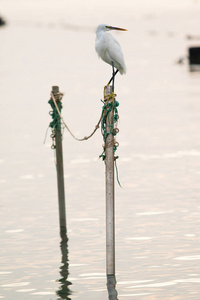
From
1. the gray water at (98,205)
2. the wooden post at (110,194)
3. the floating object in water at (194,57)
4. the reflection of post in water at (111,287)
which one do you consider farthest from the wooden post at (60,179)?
the floating object in water at (194,57)

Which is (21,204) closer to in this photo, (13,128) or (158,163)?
(158,163)

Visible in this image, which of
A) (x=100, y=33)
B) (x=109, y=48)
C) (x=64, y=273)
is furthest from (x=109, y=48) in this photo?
(x=64, y=273)

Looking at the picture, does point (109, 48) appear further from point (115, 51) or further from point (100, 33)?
point (100, 33)

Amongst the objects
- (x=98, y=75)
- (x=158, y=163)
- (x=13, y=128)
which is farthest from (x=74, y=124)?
(x=98, y=75)

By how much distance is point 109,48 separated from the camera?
12234mm

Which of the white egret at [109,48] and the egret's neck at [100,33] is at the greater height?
the egret's neck at [100,33]

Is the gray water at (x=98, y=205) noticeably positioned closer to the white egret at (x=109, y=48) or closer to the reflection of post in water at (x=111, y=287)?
the reflection of post in water at (x=111, y=287)

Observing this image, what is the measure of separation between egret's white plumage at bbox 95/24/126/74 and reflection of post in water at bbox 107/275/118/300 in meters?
3.82

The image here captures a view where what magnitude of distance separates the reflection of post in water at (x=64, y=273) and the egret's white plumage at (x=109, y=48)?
2.98 m

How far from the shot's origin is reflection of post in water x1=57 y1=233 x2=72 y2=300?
9.95 meters

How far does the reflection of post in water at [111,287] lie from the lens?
9.68 m

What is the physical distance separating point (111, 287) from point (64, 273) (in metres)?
0.98

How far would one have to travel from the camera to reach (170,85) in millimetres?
41031

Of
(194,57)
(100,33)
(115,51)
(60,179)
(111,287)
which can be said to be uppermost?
(194,57)
